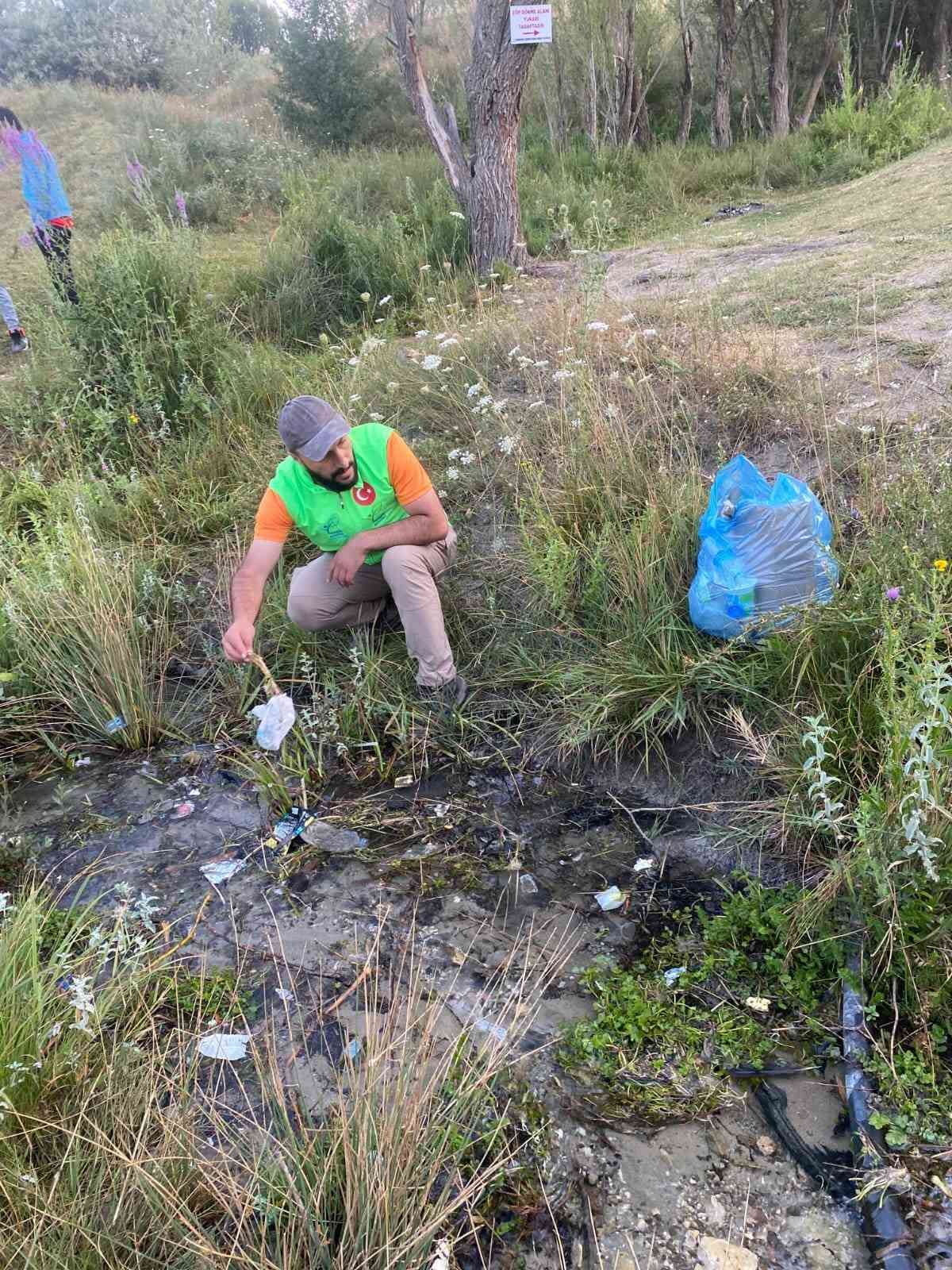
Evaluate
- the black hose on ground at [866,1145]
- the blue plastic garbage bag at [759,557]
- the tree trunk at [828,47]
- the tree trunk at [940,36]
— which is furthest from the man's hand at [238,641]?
the tree trunk at [940,36]

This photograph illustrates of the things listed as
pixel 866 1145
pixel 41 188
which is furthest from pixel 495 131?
pixel 866 1145

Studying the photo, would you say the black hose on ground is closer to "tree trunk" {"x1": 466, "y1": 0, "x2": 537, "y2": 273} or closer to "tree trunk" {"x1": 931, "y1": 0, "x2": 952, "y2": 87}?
"tree trunk" {"x1": 466, "y1": 0, "x2": 537, "y2": 273}

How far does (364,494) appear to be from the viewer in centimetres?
320

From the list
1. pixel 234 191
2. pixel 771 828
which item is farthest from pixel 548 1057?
pixel 234 191

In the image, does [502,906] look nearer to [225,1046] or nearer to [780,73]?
[225,1046]

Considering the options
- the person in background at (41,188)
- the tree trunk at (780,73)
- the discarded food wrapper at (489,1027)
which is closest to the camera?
the discarded food wrapper at (489,1027)

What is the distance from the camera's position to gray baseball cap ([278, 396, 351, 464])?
2859mm

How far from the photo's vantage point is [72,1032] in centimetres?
189

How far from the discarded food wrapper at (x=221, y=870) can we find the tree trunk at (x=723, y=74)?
1050 centimetres

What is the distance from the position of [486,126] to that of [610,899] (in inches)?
244

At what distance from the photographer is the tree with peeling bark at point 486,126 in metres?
6.14

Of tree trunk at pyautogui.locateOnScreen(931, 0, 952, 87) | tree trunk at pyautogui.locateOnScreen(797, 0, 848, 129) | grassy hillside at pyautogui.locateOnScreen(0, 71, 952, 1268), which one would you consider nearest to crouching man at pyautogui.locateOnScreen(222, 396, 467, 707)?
grassy hillside at pyautogui.locateOnScreen(0, 71, 952, 1268)

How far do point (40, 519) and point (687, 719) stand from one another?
3.72 metres

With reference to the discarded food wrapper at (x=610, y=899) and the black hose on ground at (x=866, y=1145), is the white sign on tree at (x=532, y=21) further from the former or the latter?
the black hose on ground at (x=866, y=1145)
